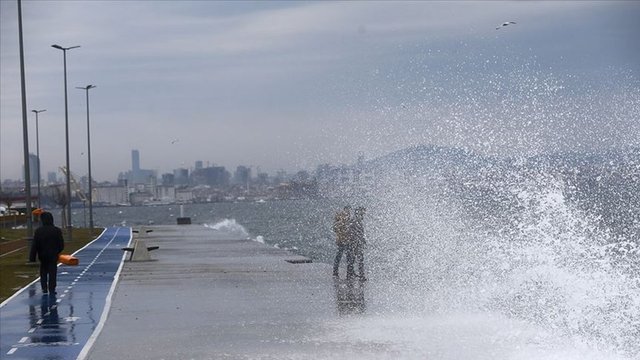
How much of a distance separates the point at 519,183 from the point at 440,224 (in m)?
16.0

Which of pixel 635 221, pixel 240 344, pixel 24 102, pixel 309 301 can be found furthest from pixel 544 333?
pixel 635 221

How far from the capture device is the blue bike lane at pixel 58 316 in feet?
54.4

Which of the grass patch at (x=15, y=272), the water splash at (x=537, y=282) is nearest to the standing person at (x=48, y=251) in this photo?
the grass patch at (x=15, y=272)

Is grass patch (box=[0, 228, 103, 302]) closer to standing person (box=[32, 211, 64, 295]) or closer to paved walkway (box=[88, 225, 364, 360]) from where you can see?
standing person (box=[32, 211, 64, 295])

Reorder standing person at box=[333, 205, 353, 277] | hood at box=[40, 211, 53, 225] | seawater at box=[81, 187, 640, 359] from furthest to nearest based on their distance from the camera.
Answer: standing person at box=[333, 205, 353, 277] < hood at box=[40, 211, 53, 225] < seawater at box=[81, 187, 640, 359]

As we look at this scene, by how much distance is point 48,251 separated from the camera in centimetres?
2488

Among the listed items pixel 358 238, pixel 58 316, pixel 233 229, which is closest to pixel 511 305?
pixel 358 238

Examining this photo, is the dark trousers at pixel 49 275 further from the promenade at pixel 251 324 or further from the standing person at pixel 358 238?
the standing person at pixel 358 238

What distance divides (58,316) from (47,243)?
15.1ft

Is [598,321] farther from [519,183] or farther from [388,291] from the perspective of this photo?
[519,183]

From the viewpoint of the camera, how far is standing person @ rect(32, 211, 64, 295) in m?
24.9

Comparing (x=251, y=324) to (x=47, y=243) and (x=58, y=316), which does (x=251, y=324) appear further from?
(x=47, y=243)

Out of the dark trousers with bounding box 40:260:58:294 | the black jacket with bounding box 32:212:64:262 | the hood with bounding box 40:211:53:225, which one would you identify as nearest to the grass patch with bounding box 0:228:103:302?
the dark trousers with bounding box 40:260:58:294

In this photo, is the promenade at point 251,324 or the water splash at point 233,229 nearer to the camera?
the promenade at point 251,324
